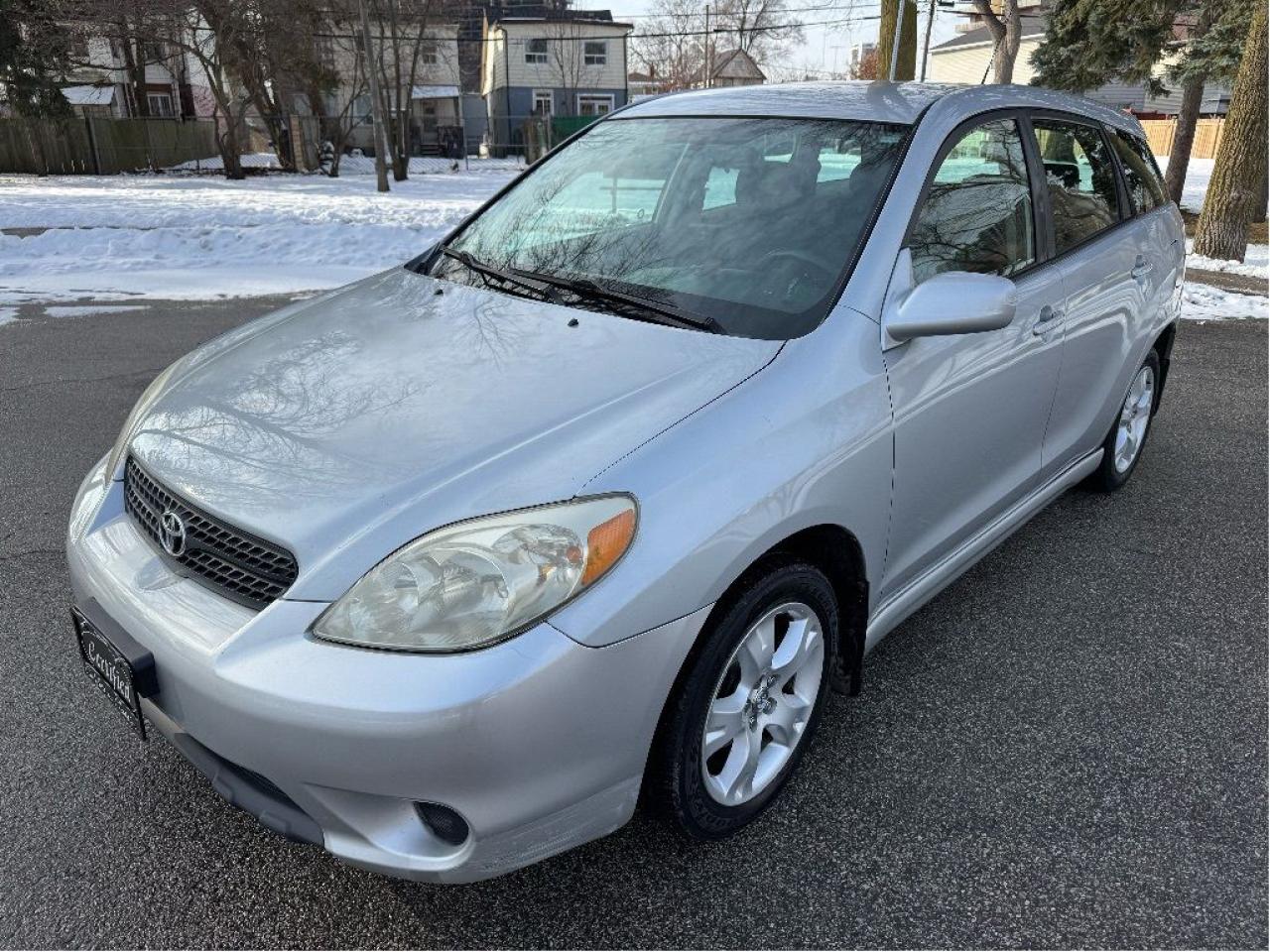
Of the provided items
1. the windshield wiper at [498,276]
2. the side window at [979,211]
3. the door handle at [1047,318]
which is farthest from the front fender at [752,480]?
the door handle at [1047,318]

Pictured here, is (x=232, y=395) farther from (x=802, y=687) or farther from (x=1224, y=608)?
(x=1224, y=608)

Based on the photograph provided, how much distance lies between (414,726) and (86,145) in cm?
3041

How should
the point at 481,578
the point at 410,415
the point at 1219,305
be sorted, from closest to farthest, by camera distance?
the point at 481,578, the point at 410,415, the point at 1219,305

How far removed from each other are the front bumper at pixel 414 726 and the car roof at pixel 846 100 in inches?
73.9

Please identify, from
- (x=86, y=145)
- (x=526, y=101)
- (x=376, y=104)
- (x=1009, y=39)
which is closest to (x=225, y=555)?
(x=376, y=104)

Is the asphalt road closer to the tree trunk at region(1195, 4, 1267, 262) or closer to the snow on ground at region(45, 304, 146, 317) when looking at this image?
the snow on ground at region(45, 304, 146, 317)

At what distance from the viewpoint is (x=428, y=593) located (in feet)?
5.75

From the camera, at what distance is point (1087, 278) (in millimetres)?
3361

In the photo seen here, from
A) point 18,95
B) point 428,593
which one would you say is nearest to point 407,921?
point 428,593

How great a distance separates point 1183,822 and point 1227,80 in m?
15.2

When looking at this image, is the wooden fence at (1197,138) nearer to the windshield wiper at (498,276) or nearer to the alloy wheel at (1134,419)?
the alloy wheel at (1134,419)

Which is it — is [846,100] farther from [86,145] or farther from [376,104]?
[86,145]

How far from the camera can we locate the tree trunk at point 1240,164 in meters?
10.1

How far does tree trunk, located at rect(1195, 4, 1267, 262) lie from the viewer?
10125 millimetres
